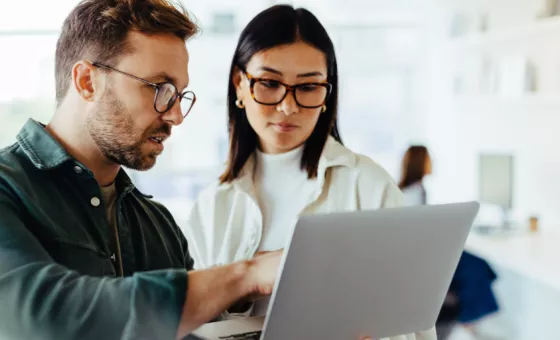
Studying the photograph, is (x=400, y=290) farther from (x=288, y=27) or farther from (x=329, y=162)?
(x=288, y=27)

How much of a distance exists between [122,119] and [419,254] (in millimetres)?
461

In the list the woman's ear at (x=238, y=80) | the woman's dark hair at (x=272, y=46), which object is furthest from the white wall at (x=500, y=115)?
the woman's ear at (x=238, y=80)

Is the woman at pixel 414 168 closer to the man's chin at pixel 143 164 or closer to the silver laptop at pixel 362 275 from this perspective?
the silver laptop at pixel 362 275

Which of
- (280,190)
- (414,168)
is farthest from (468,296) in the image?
(280,190)

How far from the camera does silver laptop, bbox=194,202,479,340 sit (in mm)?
791

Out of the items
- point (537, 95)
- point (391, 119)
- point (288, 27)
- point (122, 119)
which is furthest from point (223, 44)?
point (122, 119)

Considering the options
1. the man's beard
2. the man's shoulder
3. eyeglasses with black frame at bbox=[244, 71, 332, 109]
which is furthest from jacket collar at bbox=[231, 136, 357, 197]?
the man's shoulder

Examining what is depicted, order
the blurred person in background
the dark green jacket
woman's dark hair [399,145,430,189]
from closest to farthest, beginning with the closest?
the dark green jacket < the blurred person in background < woman's dark hair [399,145,430,189]

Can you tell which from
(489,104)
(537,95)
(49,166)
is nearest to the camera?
(49,166)

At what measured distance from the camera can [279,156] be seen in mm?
1360

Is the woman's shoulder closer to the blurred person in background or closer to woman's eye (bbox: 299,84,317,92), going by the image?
woman's eye (bbox: 299,84,317,92)

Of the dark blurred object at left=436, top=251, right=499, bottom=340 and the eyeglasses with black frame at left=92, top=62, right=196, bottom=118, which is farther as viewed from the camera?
the dark blurred object at left=436, top=251, right=499, bottom=340

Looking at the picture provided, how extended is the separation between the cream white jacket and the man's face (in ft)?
1.41

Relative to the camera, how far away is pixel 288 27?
1277mm
